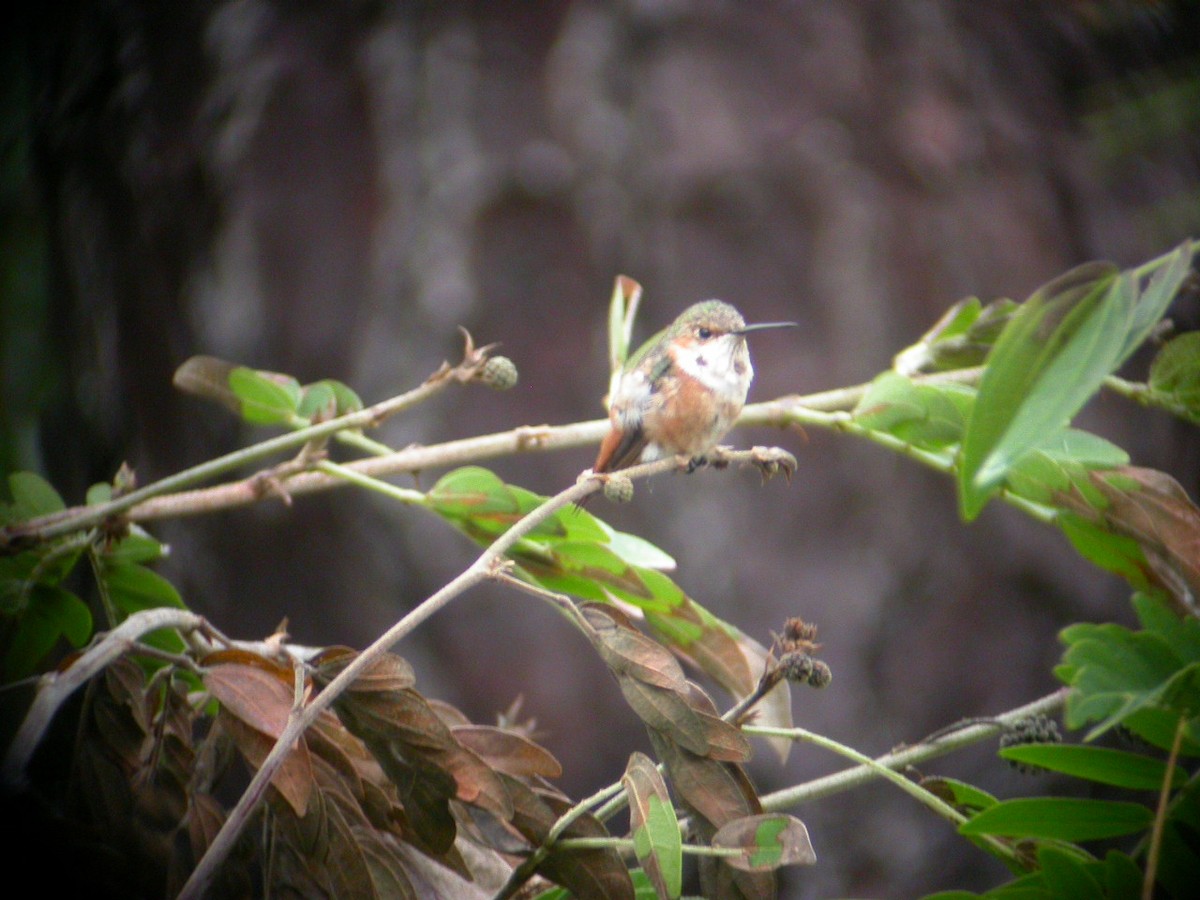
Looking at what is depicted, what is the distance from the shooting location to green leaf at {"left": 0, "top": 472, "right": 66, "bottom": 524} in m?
0.83

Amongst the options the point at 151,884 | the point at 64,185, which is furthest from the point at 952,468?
the point at 64,185

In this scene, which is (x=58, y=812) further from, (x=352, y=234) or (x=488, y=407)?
(x=352, y=234)

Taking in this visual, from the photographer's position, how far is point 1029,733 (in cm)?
61

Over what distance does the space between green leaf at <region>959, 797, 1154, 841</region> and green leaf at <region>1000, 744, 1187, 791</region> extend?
0.02m

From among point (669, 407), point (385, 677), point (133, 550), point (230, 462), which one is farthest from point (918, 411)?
point (133, 550)

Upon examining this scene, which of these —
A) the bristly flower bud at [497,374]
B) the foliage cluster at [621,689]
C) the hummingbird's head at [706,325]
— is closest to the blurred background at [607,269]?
the hummingbird's head at [706,325]

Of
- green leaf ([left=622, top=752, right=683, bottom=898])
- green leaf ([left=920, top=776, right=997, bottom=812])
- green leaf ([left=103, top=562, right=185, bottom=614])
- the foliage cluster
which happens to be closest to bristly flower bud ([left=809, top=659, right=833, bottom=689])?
the foliage cluster

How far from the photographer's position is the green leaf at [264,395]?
822 millimetres

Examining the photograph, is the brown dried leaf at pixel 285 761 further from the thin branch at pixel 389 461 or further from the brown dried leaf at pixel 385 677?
the thin branch at pixel 389 461

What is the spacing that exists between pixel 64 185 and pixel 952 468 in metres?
1.88

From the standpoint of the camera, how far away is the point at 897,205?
229 centimetres

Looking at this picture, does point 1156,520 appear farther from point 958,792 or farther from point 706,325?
point 706,325

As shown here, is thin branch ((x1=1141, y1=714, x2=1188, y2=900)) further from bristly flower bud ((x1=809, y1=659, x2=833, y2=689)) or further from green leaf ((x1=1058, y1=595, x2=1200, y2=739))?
bristly flower bud ((x1=809, y1=659, x2=833, y2=689))

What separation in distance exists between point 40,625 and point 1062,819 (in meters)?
0.81
